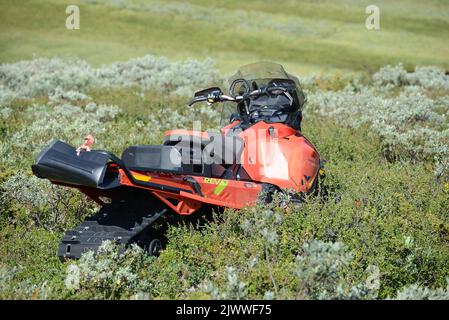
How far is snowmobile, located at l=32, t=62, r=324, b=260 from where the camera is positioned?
557 centimetres

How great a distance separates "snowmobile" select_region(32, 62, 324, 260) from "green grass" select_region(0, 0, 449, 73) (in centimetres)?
1141

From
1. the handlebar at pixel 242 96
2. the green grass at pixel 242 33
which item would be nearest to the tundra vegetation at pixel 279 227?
the handlebar at pixel 242 96

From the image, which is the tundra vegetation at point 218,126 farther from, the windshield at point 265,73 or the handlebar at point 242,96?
the windshield at point 265,73

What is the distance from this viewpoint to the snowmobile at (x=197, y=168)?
219 inches

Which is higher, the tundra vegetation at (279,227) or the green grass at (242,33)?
the tundra vegetation at (279,227)

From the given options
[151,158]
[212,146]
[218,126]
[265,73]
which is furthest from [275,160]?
[218,126]

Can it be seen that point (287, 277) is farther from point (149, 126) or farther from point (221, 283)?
point (149, 126)

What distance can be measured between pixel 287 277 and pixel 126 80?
1264cm

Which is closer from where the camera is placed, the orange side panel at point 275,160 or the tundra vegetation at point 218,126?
the tundra vegetation at point 218,126

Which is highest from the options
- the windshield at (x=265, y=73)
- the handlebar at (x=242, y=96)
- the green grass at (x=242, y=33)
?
the windshield at (x=265, y=73)

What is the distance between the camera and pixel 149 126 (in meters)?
12.1

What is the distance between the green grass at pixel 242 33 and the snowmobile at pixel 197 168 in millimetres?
11405

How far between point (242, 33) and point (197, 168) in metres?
14.9
